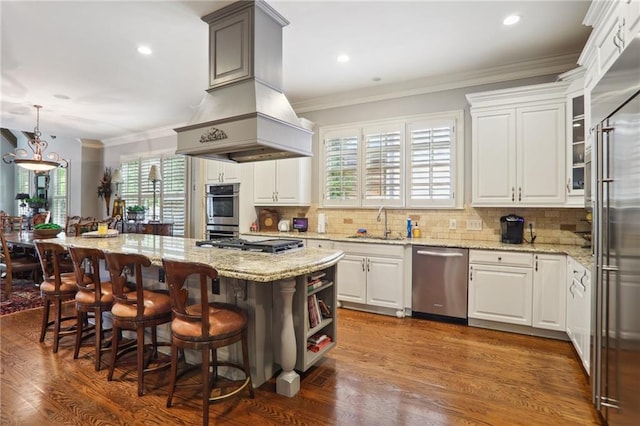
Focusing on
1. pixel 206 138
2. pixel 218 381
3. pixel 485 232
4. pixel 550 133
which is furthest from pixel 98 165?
pixel 550 133

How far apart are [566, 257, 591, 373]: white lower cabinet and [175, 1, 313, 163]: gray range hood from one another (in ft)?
7.70

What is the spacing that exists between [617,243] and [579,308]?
1177 millimetres

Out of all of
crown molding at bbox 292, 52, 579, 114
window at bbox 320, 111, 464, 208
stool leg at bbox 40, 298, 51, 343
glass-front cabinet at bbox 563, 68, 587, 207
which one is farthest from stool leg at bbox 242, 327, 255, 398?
crown molding at bbox 292, 52, 579, 114

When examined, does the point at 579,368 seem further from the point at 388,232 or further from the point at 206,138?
the point at 206,138

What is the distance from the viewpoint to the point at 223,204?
5.16 metres

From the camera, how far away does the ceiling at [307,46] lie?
2709 mm

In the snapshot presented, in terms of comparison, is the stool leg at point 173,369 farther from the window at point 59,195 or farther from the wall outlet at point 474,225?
the window at point 59,195

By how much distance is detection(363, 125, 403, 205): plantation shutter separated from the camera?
433 centimetres

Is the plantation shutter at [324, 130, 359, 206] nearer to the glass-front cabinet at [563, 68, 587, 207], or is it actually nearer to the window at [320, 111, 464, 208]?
the window at [320, 111, 464, 208]

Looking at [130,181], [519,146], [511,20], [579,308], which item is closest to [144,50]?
[511,20]

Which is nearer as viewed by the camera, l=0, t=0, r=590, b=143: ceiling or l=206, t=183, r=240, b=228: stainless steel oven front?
l=0, t=0, r=590, b=143: ceiling

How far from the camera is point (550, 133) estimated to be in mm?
3318

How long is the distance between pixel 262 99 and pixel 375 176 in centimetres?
233

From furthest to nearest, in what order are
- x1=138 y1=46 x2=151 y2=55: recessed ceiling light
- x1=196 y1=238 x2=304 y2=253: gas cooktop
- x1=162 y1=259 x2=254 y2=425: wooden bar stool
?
x1=138 y1=46 x2=151 y2=55: recessed ceiling light
x1=196 y1=238 x2=304 y2=253: gas cooktop
x1=162 y1=259 x2=254 y2=425: wooden bar stool
